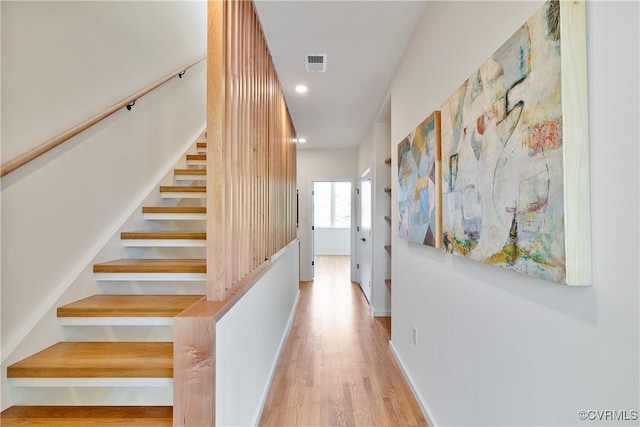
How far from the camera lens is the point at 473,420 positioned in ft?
4.19

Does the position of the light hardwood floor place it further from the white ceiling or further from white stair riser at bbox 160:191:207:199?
the white ceiling

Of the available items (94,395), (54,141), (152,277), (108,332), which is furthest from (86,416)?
(54,141)

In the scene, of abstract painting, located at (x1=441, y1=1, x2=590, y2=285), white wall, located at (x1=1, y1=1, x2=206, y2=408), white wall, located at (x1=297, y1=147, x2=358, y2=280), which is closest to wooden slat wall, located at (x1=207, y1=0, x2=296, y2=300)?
white wall, located at (x1=1, y1=1, x2=206, y2=408)

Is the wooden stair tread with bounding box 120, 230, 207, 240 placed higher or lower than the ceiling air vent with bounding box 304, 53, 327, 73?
lower

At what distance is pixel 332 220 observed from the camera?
31.8 feet

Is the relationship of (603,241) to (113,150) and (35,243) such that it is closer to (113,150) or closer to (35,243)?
(35,243)

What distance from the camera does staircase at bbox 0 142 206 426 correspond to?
50.4 inches

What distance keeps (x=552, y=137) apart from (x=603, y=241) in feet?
0.91

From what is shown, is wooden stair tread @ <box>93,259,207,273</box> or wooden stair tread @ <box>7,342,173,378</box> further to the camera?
wooden stair tread @ <box>93,259,207,273</box>

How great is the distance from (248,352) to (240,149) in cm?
110

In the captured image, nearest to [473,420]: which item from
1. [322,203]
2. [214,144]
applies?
[214,144]

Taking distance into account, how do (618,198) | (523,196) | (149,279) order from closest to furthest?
(618,198)
(523,196)
(149,279)

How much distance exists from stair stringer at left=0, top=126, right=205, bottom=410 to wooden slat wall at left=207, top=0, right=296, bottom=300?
0.62 meters

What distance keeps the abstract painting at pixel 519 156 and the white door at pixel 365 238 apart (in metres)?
2.94
